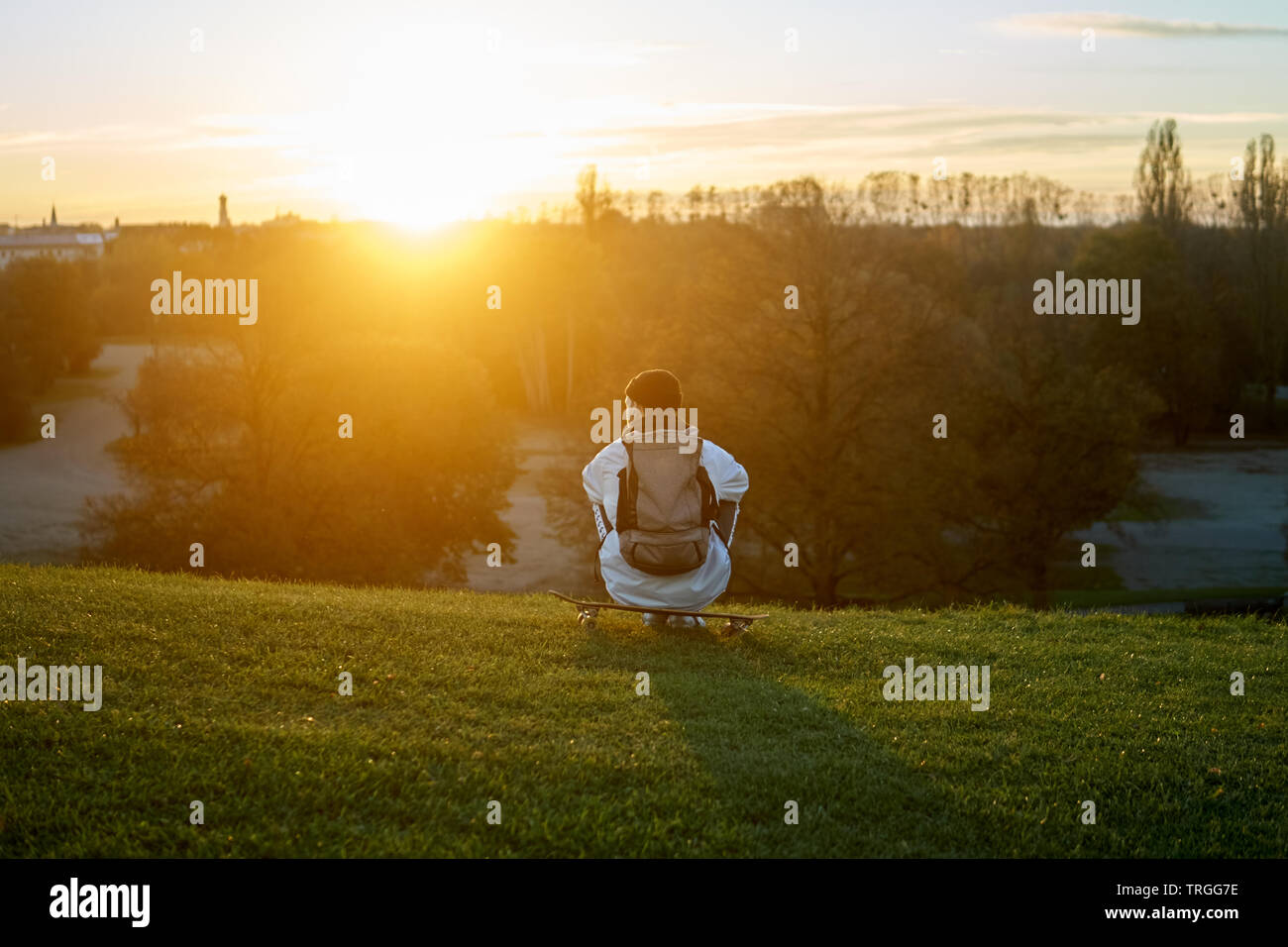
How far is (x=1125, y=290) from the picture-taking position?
70.1 m

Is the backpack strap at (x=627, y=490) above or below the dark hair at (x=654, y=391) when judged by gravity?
below

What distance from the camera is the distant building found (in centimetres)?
12494

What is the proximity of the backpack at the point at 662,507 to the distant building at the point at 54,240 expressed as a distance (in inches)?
4823

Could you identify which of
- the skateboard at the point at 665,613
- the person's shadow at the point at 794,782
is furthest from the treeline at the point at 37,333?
the person's shadow at the point at 794,782

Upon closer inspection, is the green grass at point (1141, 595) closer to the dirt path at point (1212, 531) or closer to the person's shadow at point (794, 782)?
the dirt path at point (1212, 531)

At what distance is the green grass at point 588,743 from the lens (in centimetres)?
529

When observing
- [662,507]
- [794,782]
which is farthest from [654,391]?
[794,782]

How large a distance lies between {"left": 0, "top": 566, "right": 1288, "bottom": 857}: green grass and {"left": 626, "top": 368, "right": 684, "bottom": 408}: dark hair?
1999 mm

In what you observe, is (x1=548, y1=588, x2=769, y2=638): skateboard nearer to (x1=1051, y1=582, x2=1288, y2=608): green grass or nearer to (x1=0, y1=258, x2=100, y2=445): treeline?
(x1=1051, y1=582, x2=1288, y2=608): green grass

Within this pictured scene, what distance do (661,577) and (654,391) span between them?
169 cm

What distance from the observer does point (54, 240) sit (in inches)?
6112

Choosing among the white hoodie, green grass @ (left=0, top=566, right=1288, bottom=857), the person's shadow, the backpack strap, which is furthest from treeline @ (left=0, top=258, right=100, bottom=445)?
the person's shadow

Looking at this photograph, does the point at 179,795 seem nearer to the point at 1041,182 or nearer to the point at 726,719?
the point at 726,719
